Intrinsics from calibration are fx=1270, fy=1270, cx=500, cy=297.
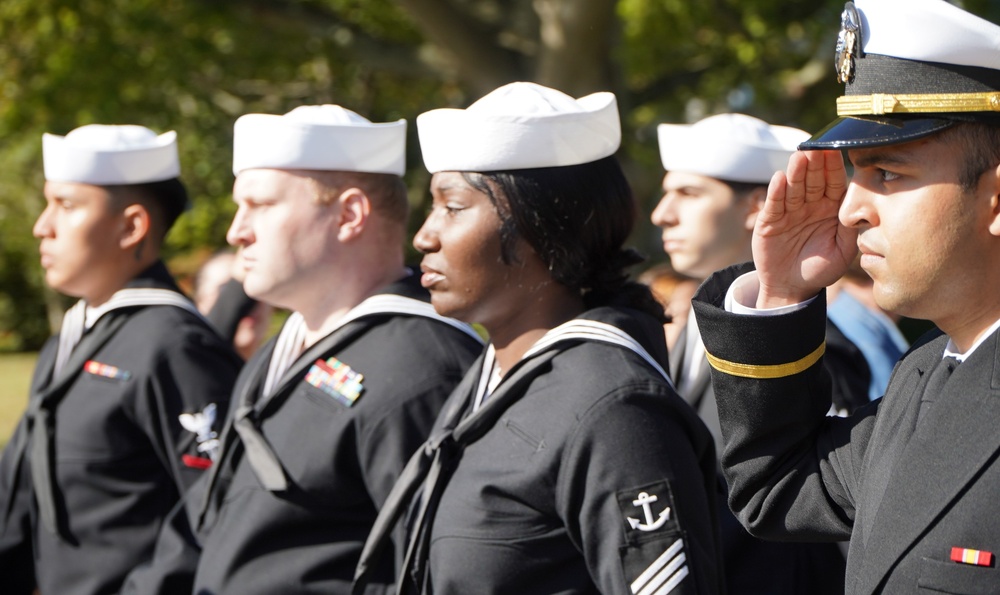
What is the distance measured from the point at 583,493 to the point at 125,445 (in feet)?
7.05

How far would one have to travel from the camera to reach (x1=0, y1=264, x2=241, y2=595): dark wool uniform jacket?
418cm

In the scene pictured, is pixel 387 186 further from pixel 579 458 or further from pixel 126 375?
pixel 579 458

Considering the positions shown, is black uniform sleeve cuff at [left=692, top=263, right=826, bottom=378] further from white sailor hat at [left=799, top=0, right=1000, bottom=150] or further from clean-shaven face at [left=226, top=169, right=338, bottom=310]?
clean-shaven face at [left=226, top=169, right=338, bottom=310]

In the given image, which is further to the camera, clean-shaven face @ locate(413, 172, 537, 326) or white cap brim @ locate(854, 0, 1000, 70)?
clean-shaven face @ locate(413, 172, 537, 326)

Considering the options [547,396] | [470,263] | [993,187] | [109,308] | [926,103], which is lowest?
[109,308]

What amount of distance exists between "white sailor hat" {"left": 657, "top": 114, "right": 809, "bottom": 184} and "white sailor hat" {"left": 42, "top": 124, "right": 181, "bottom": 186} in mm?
1919

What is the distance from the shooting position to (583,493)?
104 inches

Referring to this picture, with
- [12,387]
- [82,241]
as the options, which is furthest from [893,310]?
[12,387]

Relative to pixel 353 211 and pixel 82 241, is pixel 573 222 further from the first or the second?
pixel 82 241

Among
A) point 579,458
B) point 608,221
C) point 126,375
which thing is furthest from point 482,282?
point 126,375

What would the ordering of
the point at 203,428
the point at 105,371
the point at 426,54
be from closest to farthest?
the point at 203,428
the point at 105,371
the point at 426,54

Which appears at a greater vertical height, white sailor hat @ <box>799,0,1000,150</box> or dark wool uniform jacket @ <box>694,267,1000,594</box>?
white sailor hat @ <box>799,0,1000,150</box>

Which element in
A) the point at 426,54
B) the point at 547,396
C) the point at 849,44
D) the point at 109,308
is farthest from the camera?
the point at 426,54

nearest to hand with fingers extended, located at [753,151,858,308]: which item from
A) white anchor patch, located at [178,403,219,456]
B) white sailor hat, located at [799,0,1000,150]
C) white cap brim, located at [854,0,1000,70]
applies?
Result: white sailor hat, located at [799,0,1000,150]
